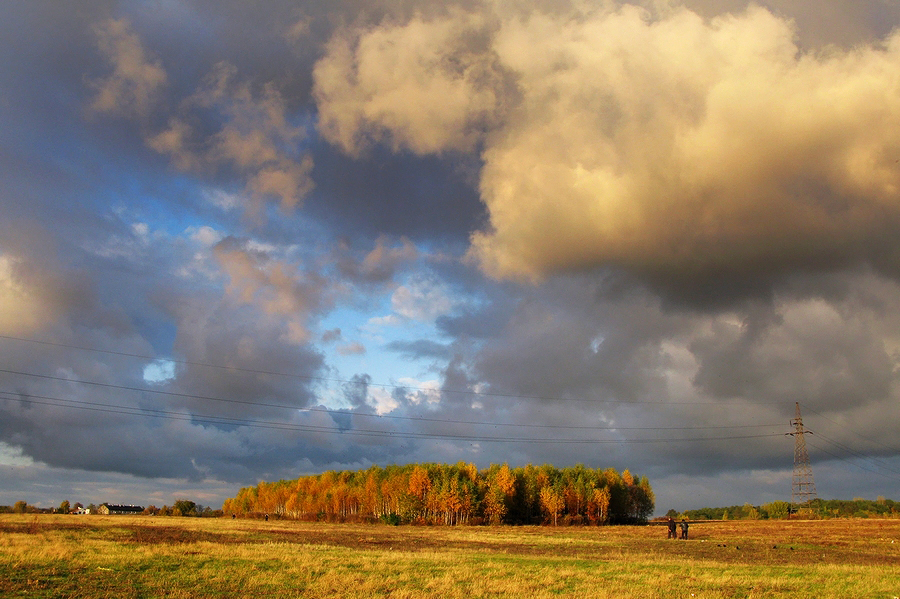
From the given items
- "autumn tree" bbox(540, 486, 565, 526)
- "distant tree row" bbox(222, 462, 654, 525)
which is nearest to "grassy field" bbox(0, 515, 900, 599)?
"distant tree row" bbox(222, 462, 654, 525)

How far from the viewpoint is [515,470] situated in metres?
182

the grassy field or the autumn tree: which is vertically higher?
the grassy field

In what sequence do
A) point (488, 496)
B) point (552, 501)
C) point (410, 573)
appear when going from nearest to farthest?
point (410, 573), point (488, 496), point (552, 501)

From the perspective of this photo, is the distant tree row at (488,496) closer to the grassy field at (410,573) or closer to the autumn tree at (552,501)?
the autumn tree at (552,501)

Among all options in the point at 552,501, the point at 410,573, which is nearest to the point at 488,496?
the point at 552,501

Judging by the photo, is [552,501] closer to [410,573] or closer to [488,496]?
[488,496]

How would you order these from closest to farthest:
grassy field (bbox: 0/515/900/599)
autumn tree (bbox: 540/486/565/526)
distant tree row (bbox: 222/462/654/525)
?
grassy field (bbox: 0/515/900/599)
distant tree row (bbox: 222/462/654/525)
autumn tree (bbox: 540/486/565/526)

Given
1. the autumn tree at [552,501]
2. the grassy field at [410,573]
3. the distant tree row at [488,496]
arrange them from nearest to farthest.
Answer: the grassy field at [410,573] < the distant tree row at [488,496] < the autumn tree at [552,501]

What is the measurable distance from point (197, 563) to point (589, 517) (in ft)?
510

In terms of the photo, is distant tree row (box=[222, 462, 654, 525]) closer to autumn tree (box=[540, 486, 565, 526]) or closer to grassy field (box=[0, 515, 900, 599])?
autumn tree (box=[540, 486, 565, 526])

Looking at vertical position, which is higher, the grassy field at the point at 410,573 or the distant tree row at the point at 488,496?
the grassy field at the point at 410,573

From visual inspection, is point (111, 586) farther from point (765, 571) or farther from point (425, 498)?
point (425, 498)

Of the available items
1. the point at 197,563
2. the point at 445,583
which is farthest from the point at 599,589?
the point at 197,563

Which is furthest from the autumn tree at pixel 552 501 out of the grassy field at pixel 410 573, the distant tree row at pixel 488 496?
the grassy field at pixel 410 573
